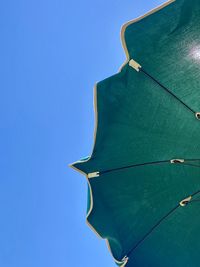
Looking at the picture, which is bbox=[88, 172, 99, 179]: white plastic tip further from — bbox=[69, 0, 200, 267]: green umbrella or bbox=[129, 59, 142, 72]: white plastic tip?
bbox=[129, 59, 142, 72]: white plastic tip

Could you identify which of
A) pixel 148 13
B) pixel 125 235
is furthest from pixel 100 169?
pixel 148 13

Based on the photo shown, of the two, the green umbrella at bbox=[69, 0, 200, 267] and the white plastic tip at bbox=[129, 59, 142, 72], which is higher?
the white plastic tip at bbox=[129, 59, 142, 72]

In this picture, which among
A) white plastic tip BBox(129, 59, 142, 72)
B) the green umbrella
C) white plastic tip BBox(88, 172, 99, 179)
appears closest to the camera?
white plastic tip BBox(129, 59, 142, 72)

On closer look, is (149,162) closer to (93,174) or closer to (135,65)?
(93,174)

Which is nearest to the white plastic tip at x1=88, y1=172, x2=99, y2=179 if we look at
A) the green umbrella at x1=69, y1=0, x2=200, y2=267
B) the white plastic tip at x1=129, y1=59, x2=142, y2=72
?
the green umbrella at x1=69, y1=0, x2=200, y2=267

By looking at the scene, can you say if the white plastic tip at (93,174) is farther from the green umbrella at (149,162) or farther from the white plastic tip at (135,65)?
the white plastic tip at (135,65)

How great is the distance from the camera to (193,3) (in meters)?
4.45

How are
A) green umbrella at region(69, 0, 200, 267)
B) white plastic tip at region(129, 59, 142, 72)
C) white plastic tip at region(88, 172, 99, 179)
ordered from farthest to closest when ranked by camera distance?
white plastic tip at region(88, 172, 99, 179), green umbrella at region(69, 0, 200, 267), white plastic tip at region(129, 59, 142, 72)

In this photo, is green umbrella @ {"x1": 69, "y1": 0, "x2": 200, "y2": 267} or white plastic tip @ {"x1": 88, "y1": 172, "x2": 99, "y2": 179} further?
white plastic tip @ {"x1": 88, "y1": 172, "x2": 99, "y2": 179}

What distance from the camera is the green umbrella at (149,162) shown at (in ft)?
16.4

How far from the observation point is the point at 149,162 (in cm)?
566

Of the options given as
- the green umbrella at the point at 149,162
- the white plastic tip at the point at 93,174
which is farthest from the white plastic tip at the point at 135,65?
the white plastic tip at the point at 93,174

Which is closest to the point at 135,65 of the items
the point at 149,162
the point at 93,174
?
the point at 149,162

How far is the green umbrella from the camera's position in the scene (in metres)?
4.99
